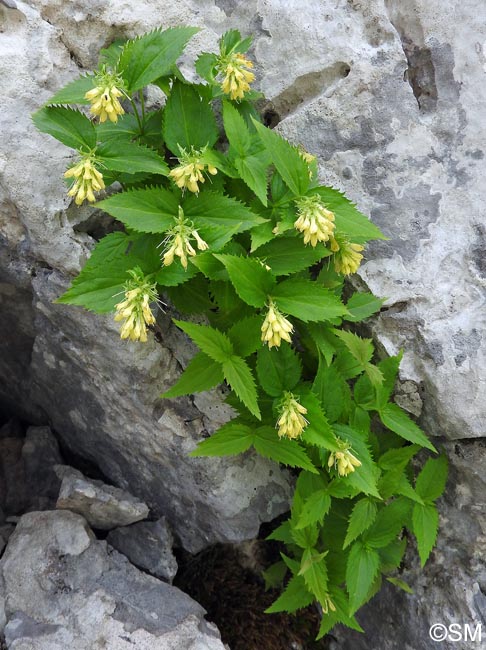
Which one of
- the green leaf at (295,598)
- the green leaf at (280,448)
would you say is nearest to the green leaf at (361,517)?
the green leaf at (280,448)

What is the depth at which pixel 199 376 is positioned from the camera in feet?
8.62

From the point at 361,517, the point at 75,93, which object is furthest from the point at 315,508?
the point at 75,93

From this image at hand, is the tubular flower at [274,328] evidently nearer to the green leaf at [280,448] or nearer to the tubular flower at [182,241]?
the tubular flower at [182,241]

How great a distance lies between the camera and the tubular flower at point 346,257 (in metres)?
2.69

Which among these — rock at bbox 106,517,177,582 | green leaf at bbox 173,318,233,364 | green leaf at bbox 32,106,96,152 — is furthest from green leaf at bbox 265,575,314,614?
green leaf at bbox 32,106,96,152

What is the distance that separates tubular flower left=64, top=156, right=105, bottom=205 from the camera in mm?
2320

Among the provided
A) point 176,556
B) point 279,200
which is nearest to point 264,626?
point 176,556

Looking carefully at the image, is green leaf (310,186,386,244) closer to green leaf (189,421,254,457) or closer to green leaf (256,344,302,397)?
green leaf (256,344,302,397)

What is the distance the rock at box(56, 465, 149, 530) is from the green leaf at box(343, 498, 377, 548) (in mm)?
1250

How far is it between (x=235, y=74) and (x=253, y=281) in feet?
3.07

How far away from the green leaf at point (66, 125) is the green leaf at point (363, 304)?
1438 millimetres

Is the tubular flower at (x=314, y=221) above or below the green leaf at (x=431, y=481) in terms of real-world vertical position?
above

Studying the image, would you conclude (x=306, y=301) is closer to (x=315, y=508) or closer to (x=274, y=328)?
(x=274, y=328)

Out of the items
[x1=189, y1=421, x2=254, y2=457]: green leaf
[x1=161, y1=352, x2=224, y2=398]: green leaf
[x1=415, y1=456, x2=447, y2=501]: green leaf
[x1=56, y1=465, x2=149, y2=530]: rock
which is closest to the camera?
[x1=161, y1=352, x2=224, y2=398]: green leaf
